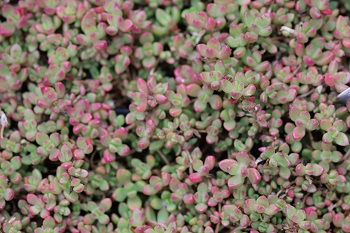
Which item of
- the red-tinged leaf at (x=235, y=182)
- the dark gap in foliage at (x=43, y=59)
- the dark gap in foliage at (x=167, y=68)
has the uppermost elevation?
the dark gap in foliage at (x=43, y=59)

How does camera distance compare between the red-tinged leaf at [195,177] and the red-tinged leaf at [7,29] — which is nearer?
the red-tinged leaf at [195,177]

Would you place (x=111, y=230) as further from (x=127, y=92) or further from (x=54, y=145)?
(x=127, y=92)

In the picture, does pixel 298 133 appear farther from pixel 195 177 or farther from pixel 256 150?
pixel 195 177

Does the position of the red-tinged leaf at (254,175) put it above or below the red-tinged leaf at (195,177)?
above

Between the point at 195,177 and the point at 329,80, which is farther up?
the point at 329,80

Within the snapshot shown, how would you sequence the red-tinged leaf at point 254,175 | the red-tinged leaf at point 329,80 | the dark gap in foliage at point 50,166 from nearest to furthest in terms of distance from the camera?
the red-tinged leaf at point 254,175 → the red-tinged leaf at point 329,80 → the dark gap in foliage at point 50,166

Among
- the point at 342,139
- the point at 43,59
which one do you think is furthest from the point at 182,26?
the point at 342,139

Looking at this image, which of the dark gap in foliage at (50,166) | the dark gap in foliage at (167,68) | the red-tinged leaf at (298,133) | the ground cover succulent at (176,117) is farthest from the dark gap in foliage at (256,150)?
the dark gap in foliage at (50,166)

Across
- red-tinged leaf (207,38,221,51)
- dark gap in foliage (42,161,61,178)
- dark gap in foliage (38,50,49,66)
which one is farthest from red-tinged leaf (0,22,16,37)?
red-tinged leaf (207,38,221,51)

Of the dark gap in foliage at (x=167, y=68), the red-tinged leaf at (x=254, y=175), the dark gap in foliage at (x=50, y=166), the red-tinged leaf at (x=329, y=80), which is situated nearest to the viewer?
the red-tinged leaf at (x=254, y=175)

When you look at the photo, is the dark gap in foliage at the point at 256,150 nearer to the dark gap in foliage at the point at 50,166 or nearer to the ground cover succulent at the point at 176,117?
the ground cover succulent at the point at 176,117

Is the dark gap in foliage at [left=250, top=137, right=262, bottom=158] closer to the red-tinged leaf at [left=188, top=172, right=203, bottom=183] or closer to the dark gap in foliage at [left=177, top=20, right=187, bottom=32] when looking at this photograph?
the red-tinged leaf at [left=188, top=172, right=203, bottom=183]

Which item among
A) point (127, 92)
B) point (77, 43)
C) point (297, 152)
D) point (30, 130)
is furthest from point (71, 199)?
point (297, 152)
